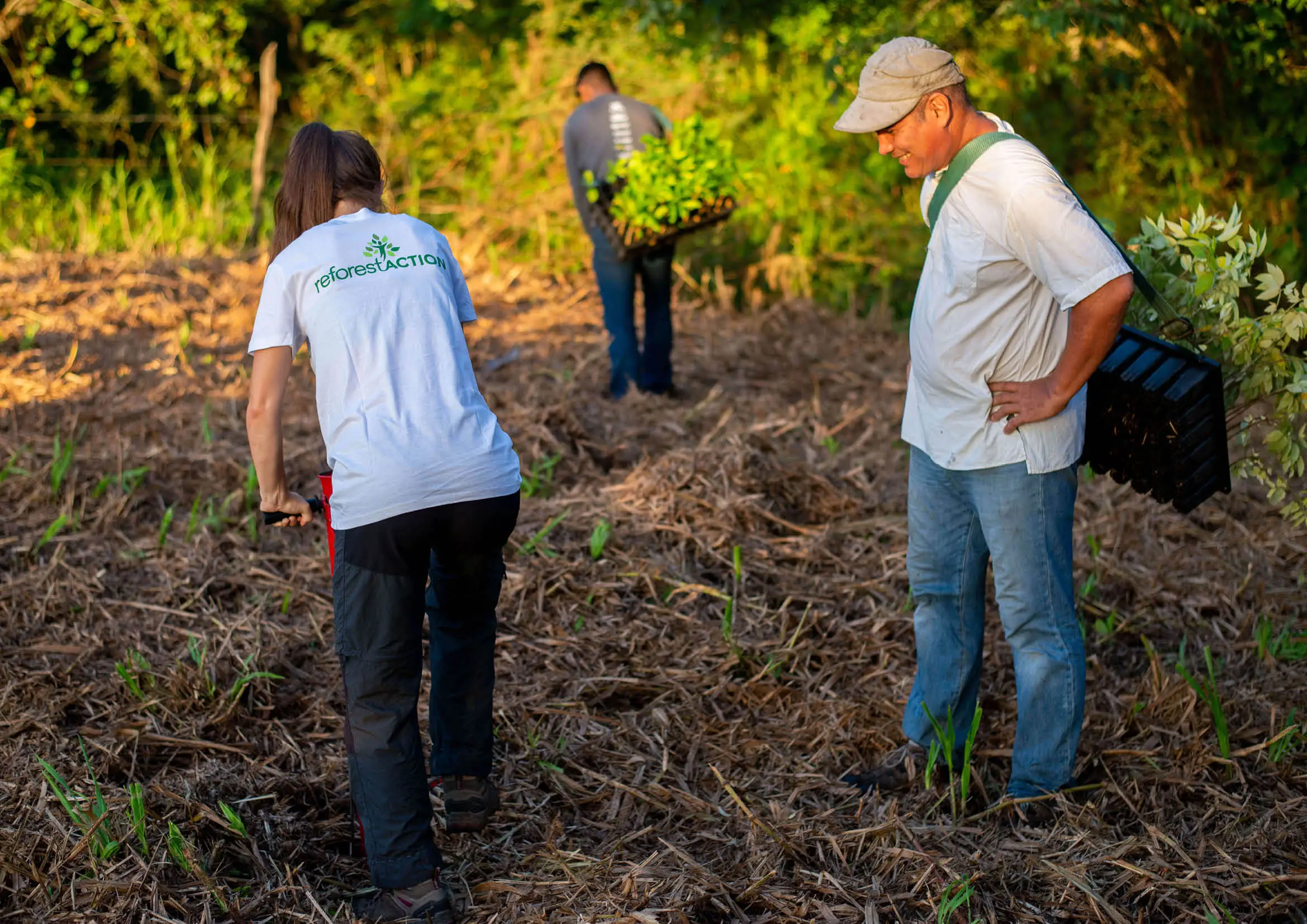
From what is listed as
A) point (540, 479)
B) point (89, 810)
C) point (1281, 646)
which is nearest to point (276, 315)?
point (89, 810)

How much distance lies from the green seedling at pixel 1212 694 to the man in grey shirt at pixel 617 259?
3214mm

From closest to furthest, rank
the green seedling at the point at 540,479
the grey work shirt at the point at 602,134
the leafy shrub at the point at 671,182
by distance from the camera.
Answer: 1. the green seedling at the point at 540,479
2. the leafy shrub at the point at 671,182
3. the grey work shirt at the point at 602,134

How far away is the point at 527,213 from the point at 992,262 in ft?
22.7

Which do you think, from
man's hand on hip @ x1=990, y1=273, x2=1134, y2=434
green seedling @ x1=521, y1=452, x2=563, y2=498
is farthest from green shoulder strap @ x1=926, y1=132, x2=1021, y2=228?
green seedling @ x1=521, y1=452, x2=563, y2=498

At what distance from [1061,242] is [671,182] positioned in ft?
10.4

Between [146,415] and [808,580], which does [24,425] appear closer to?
[146,415]

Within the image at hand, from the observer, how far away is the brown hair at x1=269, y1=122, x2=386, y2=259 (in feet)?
8.42

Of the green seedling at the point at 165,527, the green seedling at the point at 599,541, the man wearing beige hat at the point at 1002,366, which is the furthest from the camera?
the green seedling at the point at 165,527

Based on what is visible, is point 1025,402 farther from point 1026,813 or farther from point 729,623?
point 729,623

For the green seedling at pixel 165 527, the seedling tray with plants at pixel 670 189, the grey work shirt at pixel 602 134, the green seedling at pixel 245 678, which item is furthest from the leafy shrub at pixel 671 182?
the green seedling at pixel 245 678

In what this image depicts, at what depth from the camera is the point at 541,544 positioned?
172 inches

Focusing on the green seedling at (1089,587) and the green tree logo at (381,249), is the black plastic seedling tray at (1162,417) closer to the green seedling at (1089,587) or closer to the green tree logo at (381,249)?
the green seedling at (1089,587)

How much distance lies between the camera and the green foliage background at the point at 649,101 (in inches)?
277

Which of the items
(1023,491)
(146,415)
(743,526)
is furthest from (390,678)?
(146,415)
